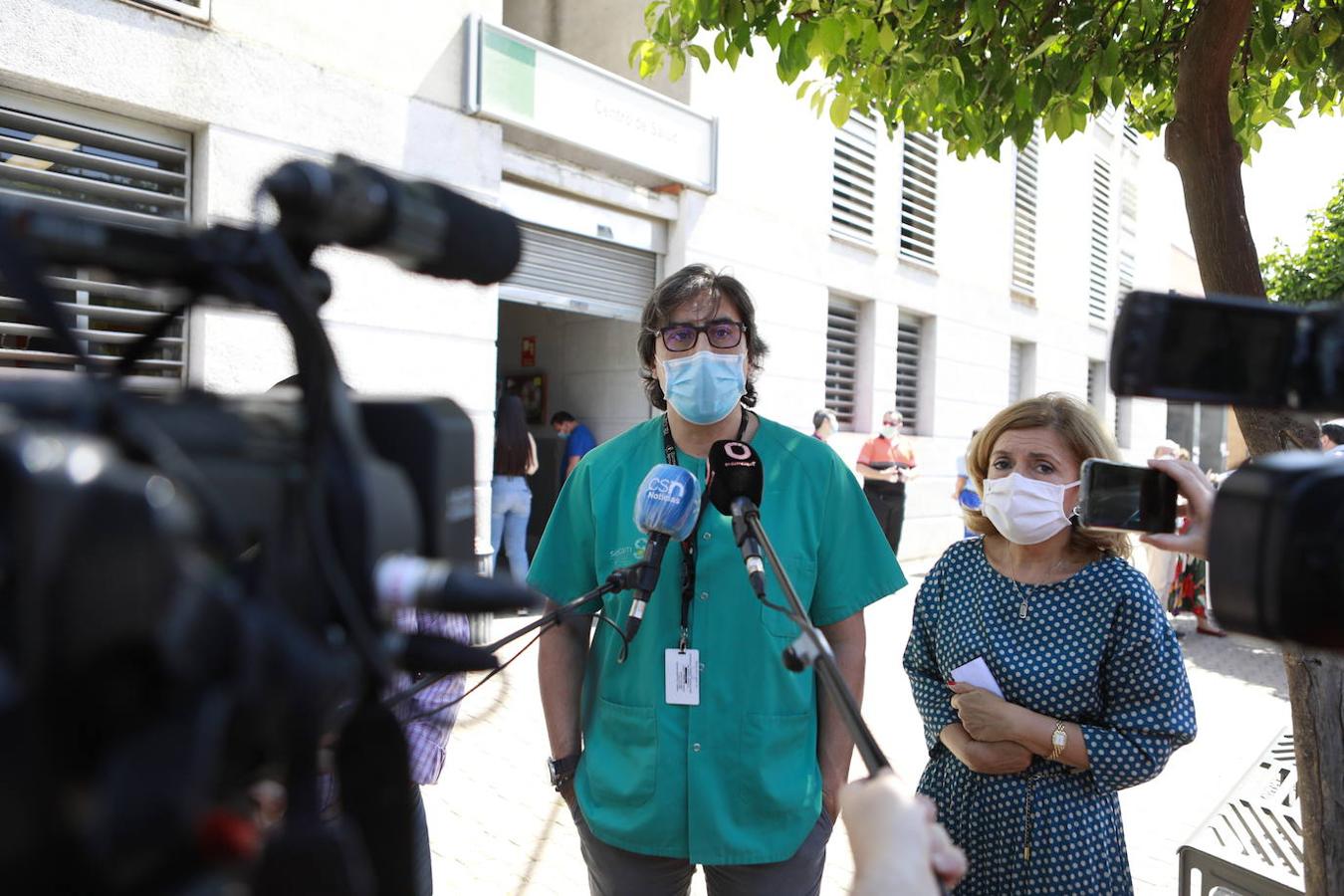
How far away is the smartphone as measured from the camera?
1.84 meters

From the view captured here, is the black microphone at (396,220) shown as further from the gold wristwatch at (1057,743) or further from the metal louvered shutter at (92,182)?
the metal louvered shutter at (92,182)

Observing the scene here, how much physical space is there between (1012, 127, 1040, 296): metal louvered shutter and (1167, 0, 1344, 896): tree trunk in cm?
1260

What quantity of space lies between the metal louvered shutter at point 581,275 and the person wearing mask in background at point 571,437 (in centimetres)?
114

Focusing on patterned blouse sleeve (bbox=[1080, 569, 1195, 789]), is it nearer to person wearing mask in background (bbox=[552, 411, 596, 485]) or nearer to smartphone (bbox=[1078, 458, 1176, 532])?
smartphone (bbox=[1078, 458, 1176, 532])

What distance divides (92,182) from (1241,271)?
5568mm

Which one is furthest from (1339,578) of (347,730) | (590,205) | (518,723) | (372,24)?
(590,205)

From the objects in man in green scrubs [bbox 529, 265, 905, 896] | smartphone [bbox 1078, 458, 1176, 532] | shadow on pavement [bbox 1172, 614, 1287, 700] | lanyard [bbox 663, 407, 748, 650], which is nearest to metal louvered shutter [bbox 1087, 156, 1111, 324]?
shadow on pavement [bbox 1172, 614, 1287, 700]

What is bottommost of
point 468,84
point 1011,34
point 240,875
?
point 240,875

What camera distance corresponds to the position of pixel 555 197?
7.75m

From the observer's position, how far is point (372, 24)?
21.0 feet

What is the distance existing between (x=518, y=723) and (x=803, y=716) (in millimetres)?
3345

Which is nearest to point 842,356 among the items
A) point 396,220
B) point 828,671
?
point 828,671

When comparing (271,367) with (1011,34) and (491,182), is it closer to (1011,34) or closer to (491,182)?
(491,182)

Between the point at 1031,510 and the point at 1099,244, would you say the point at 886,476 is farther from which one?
the point at 1099,244
